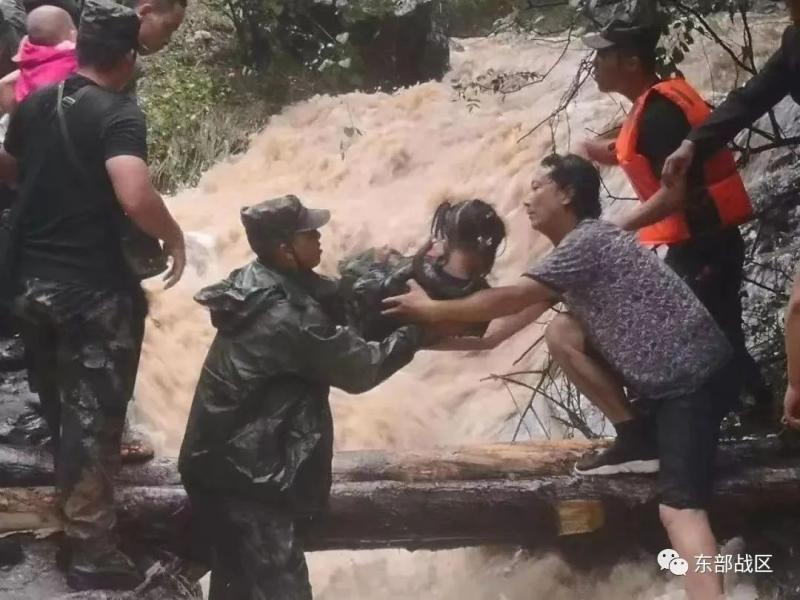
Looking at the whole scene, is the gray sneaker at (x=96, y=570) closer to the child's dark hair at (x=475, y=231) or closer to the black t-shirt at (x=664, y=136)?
the child's dark hair at (x=475, y=231)

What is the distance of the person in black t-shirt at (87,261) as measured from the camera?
193 cm

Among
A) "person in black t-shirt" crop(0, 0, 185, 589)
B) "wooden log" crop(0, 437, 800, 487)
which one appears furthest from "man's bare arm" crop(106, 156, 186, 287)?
"wooden log" crop(0, 437, 800, 487)

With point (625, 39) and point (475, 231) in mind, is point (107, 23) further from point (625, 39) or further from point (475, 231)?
point (625, 39)

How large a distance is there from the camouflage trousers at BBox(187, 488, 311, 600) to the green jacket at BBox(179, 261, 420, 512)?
0.04m

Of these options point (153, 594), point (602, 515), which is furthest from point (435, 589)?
point (153, 594)

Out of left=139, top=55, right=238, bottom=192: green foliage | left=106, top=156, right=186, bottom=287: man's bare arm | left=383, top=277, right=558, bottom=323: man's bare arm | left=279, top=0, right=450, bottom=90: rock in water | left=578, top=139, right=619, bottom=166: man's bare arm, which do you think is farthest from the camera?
left=279, top=0, right=450, bottom=90: rock in water

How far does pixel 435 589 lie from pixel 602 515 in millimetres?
391

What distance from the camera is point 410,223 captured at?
7.42 feet

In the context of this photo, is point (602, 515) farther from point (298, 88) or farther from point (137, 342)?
point (298, 88)

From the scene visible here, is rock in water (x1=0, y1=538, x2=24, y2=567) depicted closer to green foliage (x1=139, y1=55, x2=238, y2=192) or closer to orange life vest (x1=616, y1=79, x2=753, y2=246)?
green foliage (x1=139, y1=55, x2=238, y2=192)

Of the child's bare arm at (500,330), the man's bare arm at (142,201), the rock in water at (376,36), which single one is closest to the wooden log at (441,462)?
the child's bare arm at (500,330)

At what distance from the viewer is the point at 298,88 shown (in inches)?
106

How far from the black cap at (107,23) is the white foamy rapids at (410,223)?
0.45 m

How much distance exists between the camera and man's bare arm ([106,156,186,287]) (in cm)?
190
